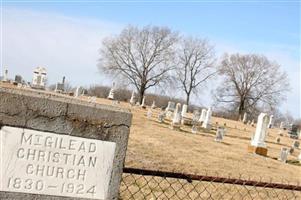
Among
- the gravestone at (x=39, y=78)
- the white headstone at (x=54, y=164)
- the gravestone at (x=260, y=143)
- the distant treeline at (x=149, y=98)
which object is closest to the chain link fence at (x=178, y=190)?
the white headstone at (x=54, y=164)

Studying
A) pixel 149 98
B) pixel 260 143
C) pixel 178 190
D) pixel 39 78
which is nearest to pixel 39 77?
pixel 39 78

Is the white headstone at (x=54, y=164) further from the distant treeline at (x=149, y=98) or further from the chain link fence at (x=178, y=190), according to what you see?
the distant treeline at (x=149, y=98)

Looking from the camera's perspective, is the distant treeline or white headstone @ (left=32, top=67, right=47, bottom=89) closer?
white headstone @ (left=32, top=67, right=47, bottom=89)

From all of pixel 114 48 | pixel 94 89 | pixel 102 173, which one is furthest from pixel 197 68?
pixel 102 173

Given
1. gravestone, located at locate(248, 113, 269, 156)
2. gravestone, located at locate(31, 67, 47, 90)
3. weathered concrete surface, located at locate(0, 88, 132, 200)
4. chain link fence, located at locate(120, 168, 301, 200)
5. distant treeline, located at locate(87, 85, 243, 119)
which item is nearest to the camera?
weathered concrete surface, located at locate(0, 88, 132, 200)

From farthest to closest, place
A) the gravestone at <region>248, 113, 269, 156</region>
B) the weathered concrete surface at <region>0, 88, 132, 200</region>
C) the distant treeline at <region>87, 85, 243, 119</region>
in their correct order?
the distant treeline at <region>87, 85, 243, 119</region> → the gravestone at <region>248, 113, 269, 156</region> → the weathered concrete surface at <region>0, 88, 132, 200</region>

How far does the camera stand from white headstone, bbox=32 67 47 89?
31.3 metres

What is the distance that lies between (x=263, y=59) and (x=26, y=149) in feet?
Answer: 197

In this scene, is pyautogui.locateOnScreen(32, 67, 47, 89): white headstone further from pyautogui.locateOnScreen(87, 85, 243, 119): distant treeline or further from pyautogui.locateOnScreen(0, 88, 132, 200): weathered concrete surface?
pyautogui.locateOnScreen(0, 88, 132, 200): weathered concrete surface

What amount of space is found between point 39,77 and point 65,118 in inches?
1179

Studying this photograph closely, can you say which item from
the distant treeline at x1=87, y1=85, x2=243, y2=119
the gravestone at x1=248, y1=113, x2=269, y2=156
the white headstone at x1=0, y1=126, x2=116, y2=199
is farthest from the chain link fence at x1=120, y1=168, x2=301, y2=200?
the distant treeline at x1=87, y1=85, x2=243, y2=119

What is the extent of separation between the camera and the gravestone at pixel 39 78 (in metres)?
31.3

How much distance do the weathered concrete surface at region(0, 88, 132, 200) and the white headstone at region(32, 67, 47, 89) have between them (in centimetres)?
2952

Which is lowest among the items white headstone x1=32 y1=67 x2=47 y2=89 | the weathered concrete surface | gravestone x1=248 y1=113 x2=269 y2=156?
gravestone x1=248 y1=113 x2=269 y2=156
